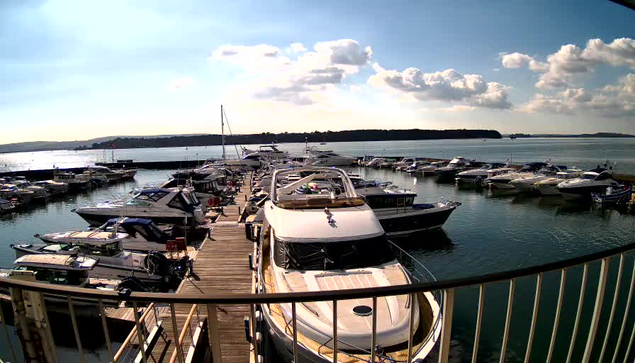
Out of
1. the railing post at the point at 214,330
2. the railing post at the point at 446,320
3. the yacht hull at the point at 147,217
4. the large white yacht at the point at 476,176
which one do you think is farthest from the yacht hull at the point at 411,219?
the large white yacht at the point at 476,176

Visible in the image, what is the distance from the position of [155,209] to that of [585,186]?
35278 mm

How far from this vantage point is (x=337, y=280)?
7.43 metres

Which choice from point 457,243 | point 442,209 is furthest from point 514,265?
point 442,209

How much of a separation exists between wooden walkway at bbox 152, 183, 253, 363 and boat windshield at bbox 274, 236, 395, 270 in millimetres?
1833

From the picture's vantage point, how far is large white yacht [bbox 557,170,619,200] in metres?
31.3

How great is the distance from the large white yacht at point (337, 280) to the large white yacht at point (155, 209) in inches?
533

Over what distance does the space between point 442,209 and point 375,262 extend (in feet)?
50.1

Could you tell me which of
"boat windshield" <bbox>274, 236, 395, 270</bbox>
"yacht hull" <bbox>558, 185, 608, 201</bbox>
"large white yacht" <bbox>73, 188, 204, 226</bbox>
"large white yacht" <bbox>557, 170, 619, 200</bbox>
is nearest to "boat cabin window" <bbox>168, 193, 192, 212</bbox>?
"large white yacht" <bbox>73, 188, 204, 226</bbox>

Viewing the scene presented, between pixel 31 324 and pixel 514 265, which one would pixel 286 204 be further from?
pixel 514 265

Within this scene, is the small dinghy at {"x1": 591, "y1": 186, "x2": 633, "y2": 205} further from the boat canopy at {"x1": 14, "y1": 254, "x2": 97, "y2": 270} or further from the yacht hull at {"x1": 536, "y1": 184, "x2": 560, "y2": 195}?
the boat canopy at {"x1": 14, "y1": 254, "x2": 97, "y2": 270}

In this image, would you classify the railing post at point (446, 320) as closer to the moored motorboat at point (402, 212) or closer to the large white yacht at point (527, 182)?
the moored motorboat at point (402, 212)

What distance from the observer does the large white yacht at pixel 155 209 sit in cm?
2216

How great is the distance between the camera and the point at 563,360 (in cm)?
954

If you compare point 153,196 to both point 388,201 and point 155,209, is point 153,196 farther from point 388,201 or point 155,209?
point 388,201
